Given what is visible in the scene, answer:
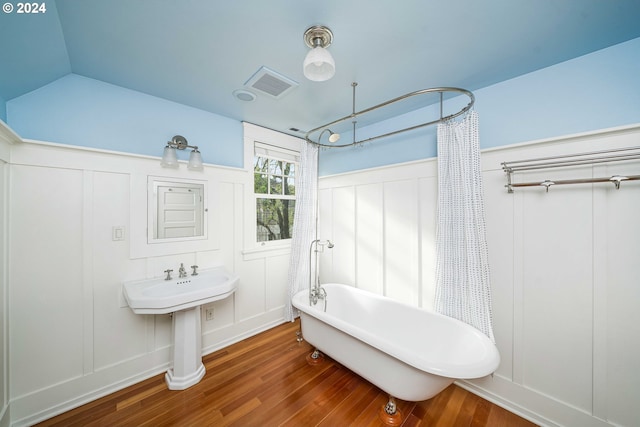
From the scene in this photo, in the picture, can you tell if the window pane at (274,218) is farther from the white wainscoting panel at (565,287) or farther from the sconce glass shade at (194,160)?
the white wainscoting panel at (565,287)

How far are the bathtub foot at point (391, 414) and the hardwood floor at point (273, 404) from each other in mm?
39

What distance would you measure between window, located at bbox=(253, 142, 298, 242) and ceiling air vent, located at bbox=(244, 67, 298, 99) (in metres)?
0.89

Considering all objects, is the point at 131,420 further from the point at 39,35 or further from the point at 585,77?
the point at 585,77

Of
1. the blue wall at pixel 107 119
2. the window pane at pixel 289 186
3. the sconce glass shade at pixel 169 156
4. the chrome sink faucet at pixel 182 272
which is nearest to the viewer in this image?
the blue wall at pixel 107 119

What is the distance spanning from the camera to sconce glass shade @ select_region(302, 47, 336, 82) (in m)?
1.16

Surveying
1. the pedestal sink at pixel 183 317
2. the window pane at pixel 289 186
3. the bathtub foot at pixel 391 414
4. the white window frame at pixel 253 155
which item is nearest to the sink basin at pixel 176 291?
the pedestal sink at pixel 183 317

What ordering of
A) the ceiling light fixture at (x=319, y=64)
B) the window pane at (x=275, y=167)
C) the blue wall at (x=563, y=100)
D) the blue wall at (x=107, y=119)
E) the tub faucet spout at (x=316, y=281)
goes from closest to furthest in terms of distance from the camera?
the ceiling light fixture at (x=319, y=64) < the blue wall at (x=563, y=100) < the blue wall at (x=107, y=119) < the tub faucet spout at (x=316, y=281) < the window pane at (x=275, y=167)

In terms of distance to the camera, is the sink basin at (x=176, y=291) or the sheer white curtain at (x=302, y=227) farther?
the sheer white curtain at (x=302, y=227)

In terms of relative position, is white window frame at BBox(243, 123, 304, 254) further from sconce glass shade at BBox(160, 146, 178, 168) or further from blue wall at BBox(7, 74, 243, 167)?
sconce glass shade at BBox(160, 146, 178, 168)

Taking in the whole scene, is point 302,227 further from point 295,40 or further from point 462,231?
point 295,40

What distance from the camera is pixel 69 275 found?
5.34ft

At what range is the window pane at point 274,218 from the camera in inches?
109

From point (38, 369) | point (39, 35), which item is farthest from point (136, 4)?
point (38, 369)

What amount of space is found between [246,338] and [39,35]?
111 inches
